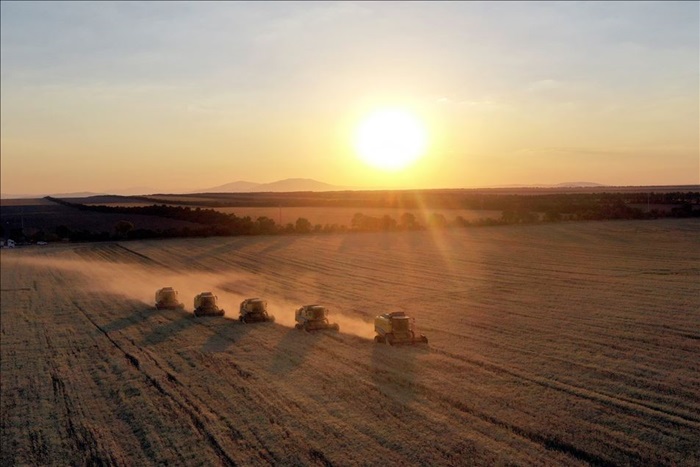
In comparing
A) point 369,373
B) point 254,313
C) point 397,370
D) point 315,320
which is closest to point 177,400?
point 369,373

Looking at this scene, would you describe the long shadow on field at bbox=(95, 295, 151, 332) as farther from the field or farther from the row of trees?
the row of trees

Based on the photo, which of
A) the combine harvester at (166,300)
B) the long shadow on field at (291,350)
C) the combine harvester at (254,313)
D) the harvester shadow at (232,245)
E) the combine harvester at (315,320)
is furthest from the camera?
the harvester shadow at (232,245)

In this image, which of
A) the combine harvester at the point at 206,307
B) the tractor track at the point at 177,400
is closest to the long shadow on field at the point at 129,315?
the tractor track at the point at 177,400

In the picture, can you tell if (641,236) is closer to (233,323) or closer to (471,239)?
(471,239)

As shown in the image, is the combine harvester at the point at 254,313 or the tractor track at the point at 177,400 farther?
the combine harvester at the point at 254,313

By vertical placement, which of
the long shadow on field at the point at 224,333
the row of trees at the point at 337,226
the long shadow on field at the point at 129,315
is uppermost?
the row of trees at the point at 337,226

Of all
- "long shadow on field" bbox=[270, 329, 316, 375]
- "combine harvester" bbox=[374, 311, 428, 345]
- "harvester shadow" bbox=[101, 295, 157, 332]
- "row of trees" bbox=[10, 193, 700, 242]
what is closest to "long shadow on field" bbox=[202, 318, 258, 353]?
"long shadow on field" bbox=[270, 329, 316, 375]

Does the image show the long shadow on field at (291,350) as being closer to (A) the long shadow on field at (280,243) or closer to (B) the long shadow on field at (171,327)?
(B) the long shadow on field at (171,327)
